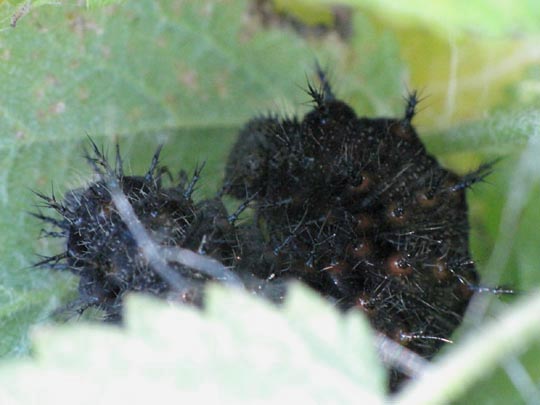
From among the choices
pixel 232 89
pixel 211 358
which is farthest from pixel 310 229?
pixel 232 89

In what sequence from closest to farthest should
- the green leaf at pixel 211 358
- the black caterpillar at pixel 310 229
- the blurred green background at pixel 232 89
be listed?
the green leaf at pixel 211 358
the black caterpillar at pixel 310 229
the blurred green background at pixel 232 89

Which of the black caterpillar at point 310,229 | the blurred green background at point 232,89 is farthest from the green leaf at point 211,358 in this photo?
the blurred green background at point 232,89

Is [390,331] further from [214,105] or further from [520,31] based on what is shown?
[214,105]

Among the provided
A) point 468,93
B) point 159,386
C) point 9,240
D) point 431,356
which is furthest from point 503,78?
point 159,386

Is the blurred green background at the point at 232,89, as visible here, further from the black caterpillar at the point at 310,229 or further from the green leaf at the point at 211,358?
the green leaf at the point at 211,358

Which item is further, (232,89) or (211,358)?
(232,89)

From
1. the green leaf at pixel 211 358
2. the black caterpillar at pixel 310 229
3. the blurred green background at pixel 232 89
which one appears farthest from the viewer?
the blurred green background at pixel 232 89

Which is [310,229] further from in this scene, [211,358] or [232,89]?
[232,89]
